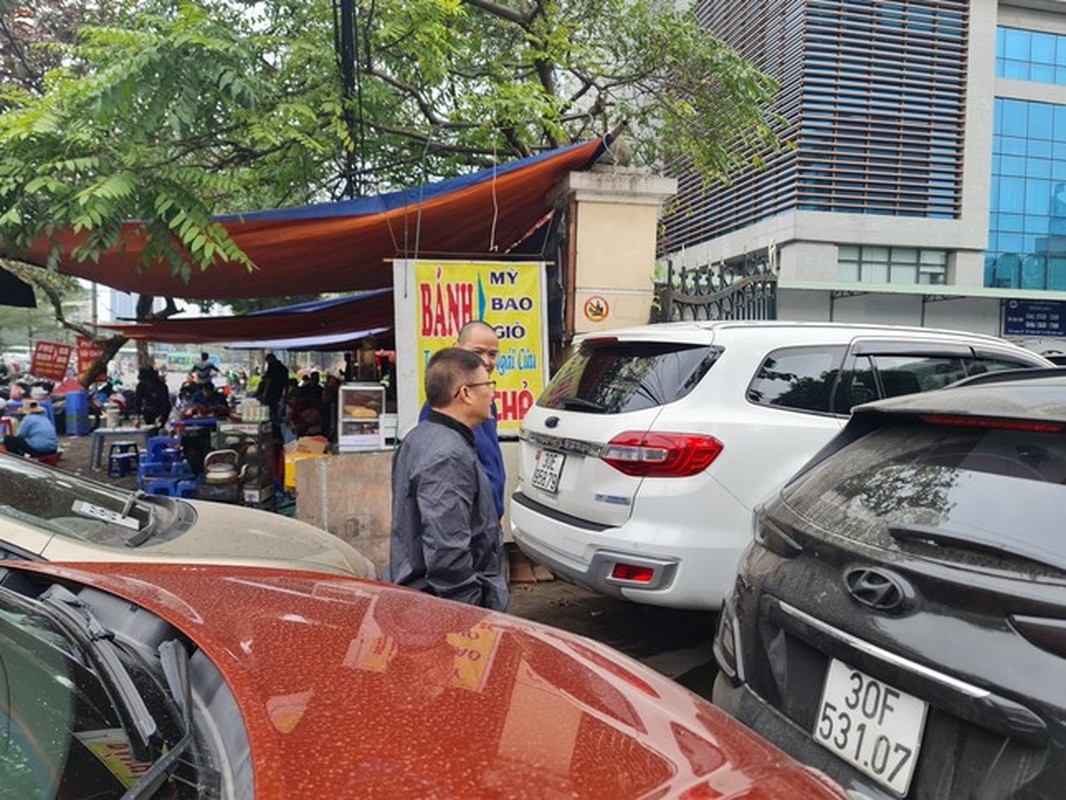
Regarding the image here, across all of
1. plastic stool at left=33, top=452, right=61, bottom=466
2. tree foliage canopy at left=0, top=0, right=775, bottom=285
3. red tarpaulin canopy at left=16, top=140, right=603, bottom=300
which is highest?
tree foliage canopy at left=0, top=0, right=775, bottom=285

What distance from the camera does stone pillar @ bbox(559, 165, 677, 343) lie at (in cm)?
562

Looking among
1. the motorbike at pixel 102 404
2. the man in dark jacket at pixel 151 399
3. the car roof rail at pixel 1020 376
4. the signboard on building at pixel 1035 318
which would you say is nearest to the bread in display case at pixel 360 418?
the car roof rail at pixel 1020 376

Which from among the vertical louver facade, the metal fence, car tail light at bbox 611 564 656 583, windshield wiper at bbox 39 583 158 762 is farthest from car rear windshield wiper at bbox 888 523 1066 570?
the vertical louver facade

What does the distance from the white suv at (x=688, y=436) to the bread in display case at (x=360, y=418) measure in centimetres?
235

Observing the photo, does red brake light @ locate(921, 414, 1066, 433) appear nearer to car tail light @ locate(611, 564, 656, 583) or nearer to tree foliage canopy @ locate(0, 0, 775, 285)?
car tail light @ locate(611, 564, 656, 583)

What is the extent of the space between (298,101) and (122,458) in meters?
7.10

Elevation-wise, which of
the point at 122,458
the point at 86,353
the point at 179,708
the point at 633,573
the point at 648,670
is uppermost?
the point at 86,353

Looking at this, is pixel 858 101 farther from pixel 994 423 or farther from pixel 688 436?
pixel 994 423

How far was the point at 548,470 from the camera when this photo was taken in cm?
387

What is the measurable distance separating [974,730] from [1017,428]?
2.27ft

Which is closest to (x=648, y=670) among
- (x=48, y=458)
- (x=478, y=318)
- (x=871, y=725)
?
(x=871, y=725)

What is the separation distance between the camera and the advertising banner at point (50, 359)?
15.1 m

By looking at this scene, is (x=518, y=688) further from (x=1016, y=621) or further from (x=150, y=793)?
(x=1016, y=621)

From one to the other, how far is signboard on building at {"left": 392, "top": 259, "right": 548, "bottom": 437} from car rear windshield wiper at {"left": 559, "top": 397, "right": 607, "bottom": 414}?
5.44ft
